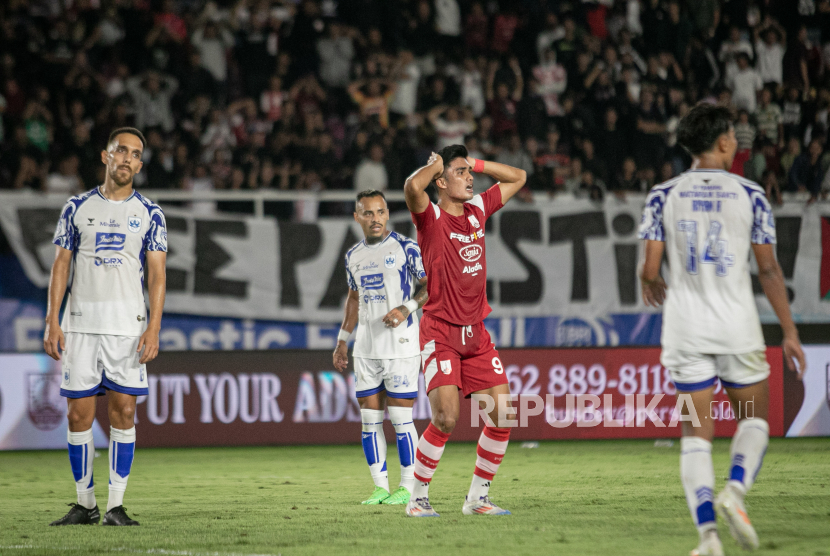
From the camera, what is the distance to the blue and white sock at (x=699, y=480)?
4.82 m

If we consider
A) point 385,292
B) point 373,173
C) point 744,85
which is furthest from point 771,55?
point 385,292

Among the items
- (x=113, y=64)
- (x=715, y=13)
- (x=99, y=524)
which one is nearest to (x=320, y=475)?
(x=99, y=524)

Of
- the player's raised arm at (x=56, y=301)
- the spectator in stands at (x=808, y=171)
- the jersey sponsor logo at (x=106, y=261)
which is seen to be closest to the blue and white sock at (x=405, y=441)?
the jersey sponsor logo at (x=106, y=261)

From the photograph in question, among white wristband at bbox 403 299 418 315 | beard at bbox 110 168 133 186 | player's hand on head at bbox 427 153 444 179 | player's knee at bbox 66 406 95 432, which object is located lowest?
player's knee at bbox 66 406 95 432

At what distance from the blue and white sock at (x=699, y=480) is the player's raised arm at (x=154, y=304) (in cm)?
337

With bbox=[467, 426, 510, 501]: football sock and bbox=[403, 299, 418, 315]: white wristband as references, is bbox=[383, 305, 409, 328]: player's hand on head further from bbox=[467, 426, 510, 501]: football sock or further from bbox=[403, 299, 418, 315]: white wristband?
bbox=[467, 426, 510, 501]: football sock

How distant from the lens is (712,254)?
5090 millimetres

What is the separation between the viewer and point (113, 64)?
15930 mm

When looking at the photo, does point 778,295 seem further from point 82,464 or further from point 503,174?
point 82,464

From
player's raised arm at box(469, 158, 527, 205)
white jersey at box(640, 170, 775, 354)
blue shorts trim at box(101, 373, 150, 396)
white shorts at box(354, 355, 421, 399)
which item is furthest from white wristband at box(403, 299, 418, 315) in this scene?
white jersey at box(640, 170, 775, 354)

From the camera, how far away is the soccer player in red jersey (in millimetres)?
6684

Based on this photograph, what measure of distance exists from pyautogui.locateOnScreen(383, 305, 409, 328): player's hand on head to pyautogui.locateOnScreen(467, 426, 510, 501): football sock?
107 centimetres

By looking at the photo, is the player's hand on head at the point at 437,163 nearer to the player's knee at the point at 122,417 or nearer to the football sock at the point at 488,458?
the football sock at the point at 488,458

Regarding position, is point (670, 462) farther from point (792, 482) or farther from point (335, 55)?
point (335, 55)
